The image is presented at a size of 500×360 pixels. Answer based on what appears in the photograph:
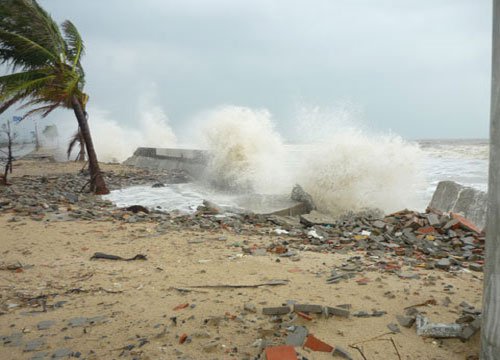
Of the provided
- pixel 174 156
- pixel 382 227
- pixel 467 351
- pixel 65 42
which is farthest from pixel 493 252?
pixel 174 156

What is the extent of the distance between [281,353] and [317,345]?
260 millimetres

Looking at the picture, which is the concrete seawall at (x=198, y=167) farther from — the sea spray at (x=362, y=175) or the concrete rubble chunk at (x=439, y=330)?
the concrete rubble chunk at (x=439, y=330)

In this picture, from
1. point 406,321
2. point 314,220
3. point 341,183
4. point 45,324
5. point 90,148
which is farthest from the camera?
point 90,148

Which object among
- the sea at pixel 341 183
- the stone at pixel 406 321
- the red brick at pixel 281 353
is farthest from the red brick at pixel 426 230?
the red brick at pixel 281 353

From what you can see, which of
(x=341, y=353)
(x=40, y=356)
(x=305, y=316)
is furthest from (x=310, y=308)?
(x=40, y=356)

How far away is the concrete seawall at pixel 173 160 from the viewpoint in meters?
16.6

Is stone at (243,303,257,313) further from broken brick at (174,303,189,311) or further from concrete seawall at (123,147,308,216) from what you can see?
concrete seawall at (123,147,308,216)

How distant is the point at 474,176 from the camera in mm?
15227

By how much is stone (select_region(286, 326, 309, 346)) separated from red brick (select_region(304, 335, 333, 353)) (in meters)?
0.04

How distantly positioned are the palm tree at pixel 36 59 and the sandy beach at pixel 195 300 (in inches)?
229

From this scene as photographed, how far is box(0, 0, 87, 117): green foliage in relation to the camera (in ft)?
31.2

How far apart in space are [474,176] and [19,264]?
620 inches

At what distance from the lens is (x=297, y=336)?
246 cm

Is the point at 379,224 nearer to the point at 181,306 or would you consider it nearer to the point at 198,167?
→ the point at 181,306
